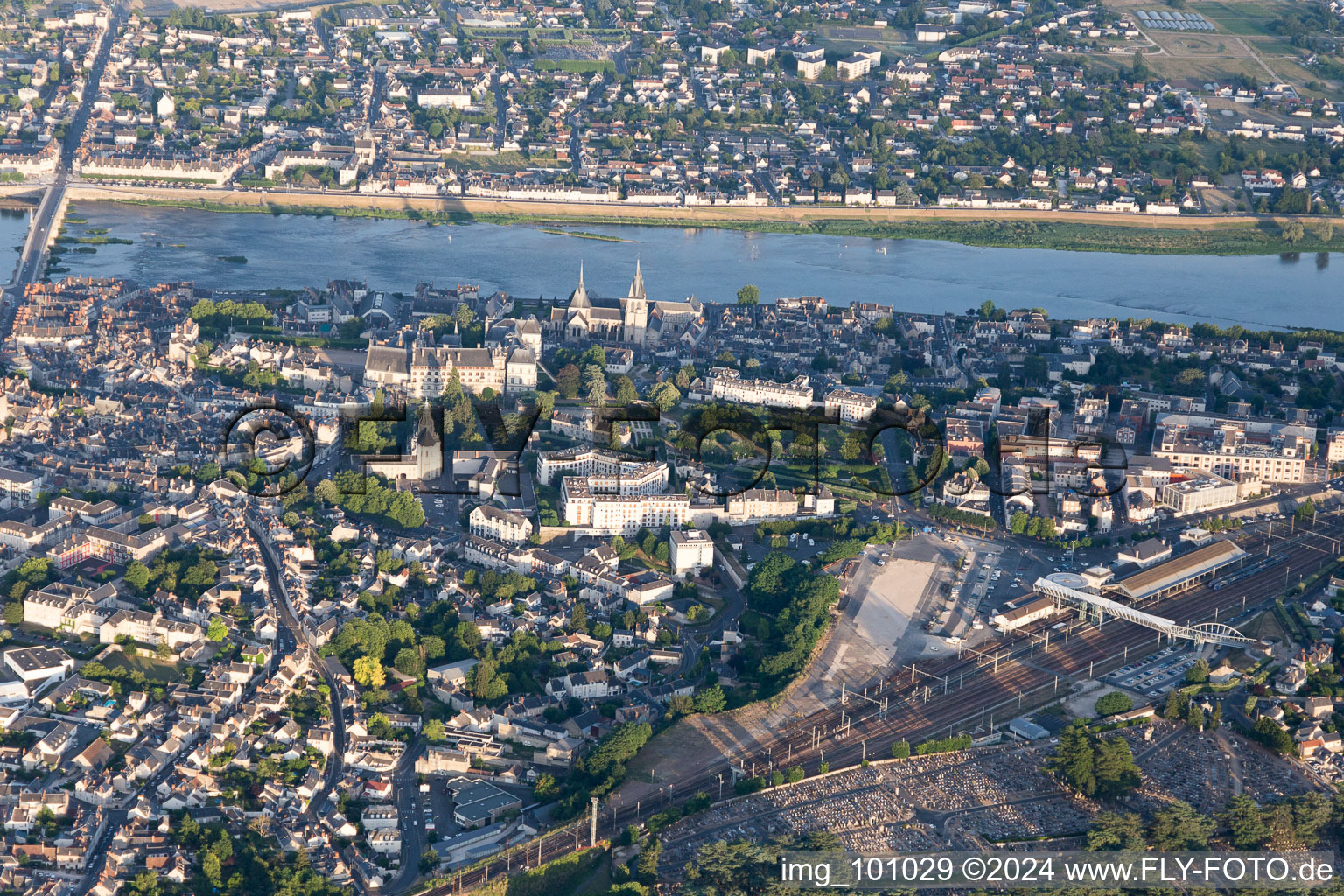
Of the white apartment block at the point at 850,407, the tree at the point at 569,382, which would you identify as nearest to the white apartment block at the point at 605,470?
the tree at the point at 569,382

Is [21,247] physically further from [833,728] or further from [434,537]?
[833,728]

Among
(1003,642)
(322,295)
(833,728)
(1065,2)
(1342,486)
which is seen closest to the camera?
(833,728)

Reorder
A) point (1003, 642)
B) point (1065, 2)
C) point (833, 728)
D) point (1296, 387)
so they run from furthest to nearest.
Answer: point (1065, 2)
point (1296, 387)
point (1003, 642)
point (833, 728)

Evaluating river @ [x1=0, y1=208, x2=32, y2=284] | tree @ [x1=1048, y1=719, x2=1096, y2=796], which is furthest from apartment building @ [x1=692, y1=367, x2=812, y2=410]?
river @ [x1=0, y1=208, x2=32, y2=284]

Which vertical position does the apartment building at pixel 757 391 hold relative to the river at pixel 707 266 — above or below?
below

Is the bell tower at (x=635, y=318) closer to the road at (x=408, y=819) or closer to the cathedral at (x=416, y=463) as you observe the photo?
the cathedral at (x=416, y=463)

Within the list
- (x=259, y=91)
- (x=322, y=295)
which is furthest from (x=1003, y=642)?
(x=259, y=91)

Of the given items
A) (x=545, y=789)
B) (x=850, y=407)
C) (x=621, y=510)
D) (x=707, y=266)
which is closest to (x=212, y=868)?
(x=545, y=789)
